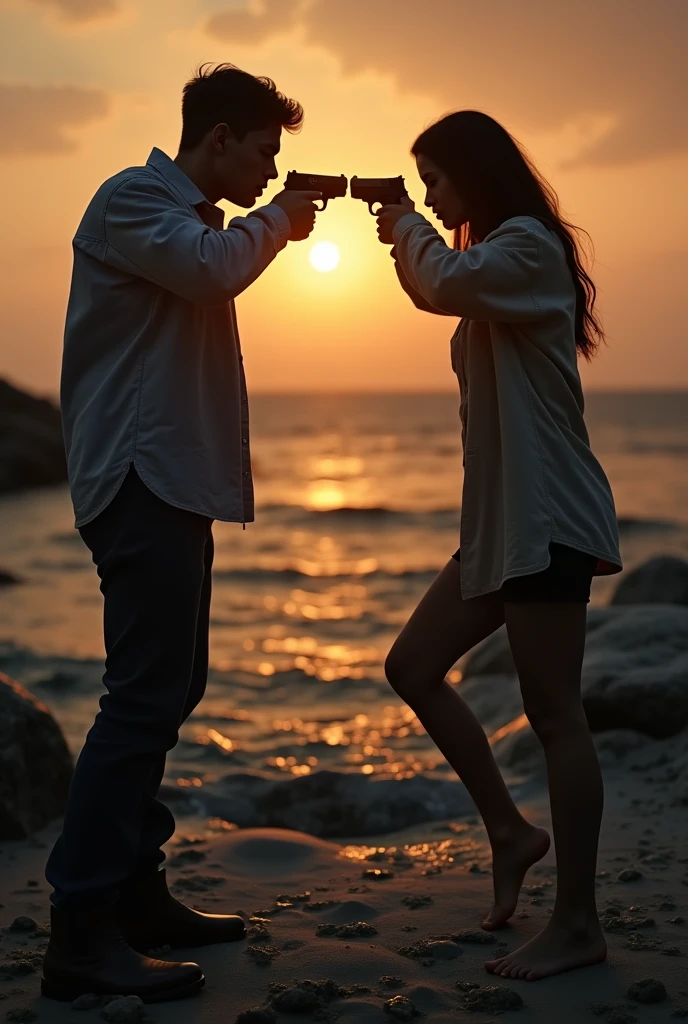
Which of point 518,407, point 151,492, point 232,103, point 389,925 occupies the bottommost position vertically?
point 389,925

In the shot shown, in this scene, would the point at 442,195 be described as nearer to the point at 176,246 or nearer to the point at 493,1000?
the point at 176,246

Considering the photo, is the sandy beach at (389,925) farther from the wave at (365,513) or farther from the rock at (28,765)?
the wave at (365,513)

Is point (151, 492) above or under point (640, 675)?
above

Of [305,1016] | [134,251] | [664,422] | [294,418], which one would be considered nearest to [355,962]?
[305,1016]

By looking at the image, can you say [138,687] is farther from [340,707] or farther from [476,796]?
[340,707]

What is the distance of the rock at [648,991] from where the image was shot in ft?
8.29

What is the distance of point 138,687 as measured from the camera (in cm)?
270

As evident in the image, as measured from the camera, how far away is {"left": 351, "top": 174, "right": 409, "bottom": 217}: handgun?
322 centimetres

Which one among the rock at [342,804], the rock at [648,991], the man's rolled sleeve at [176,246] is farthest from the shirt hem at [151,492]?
the rock at [342,804]

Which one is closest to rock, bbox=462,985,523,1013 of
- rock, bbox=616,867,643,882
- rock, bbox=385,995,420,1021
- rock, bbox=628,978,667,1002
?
rock, bbox=385,995,420,1021

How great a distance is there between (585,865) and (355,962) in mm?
635

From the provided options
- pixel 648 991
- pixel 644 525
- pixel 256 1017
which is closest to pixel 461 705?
pixel 648 991

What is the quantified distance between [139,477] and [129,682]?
50 cm

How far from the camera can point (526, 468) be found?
111 inches
